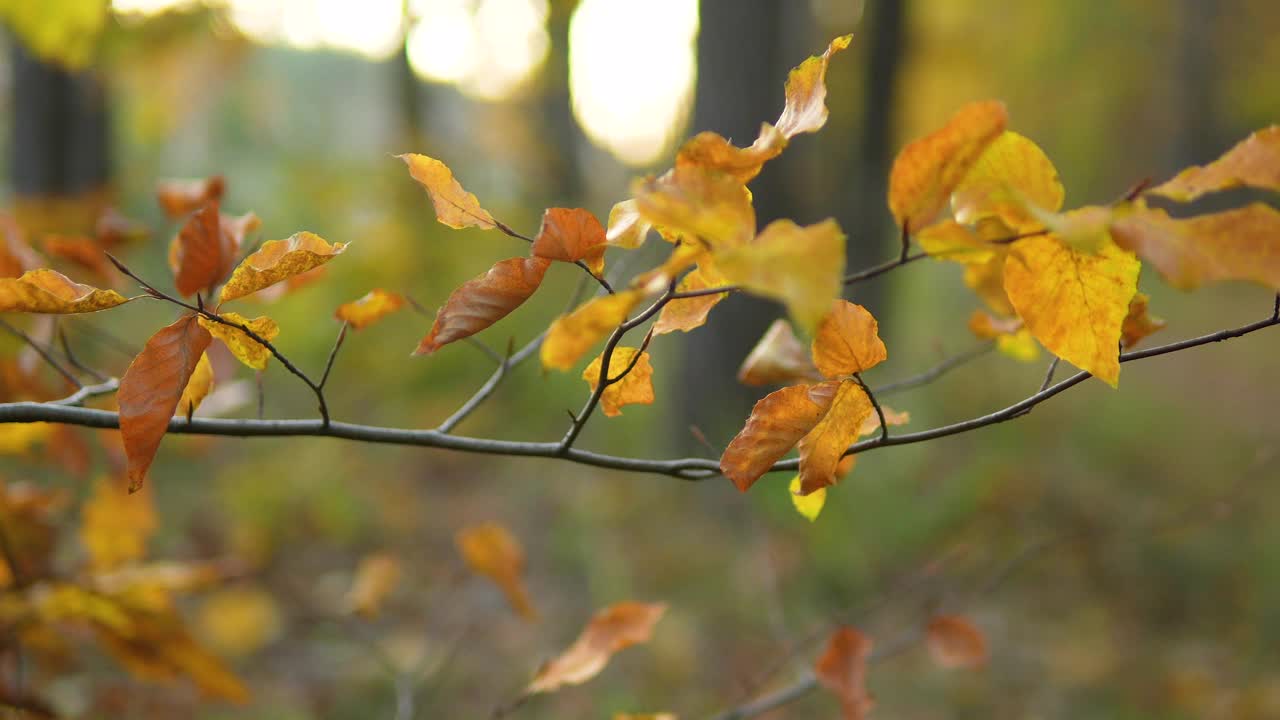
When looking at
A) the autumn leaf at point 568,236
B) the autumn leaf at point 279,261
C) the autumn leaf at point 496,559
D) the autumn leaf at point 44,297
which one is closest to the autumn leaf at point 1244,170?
the autumn leaf at point 568,236

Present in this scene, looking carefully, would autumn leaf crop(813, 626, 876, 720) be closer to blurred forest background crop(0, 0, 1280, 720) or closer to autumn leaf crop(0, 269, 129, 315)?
blurred forest background crop(0, 0, 1280, 720)

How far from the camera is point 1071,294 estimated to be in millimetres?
435

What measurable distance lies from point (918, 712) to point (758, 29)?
89.4 inches

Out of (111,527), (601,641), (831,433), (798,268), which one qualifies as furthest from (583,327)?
(111,527)

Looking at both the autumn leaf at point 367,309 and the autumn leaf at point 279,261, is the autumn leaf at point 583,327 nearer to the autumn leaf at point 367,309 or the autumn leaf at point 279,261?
the autumn leaf at point 279,261

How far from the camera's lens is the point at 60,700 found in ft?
4.71

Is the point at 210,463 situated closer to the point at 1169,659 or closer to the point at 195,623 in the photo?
the point at 195,623

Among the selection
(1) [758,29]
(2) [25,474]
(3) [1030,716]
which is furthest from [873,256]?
(2) [25,474]

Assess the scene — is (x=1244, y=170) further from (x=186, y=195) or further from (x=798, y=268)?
(x=186, y=195)

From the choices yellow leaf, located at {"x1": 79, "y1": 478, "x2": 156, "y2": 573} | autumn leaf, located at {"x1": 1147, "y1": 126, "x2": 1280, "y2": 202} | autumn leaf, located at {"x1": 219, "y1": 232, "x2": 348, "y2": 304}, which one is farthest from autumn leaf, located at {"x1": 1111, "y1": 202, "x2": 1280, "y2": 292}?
yellow leaf, located at {"x1": 79, "y1": 478, "x2": 156, "y2": 573}

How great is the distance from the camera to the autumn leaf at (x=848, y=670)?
704 millimetres

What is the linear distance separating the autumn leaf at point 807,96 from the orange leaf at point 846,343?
0.10m

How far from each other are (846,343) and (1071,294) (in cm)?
12

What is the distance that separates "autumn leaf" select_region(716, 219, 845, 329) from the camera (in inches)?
11.8
